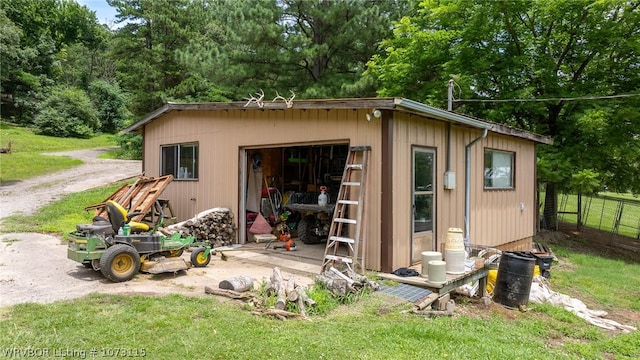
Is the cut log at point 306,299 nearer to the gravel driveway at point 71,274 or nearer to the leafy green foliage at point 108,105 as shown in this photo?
the gravel driveway at point 71,274

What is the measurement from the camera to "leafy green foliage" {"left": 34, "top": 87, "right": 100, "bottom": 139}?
92.7 ft

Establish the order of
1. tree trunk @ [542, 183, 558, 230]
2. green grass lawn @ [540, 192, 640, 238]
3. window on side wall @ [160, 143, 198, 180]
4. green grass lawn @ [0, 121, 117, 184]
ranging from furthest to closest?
green grass lawn @ [0, 121, 117, 184], green grass lawn @ [540, 192, 640, 238], tree trunk @ [542, 183, 558, 230], window on side wall @ [160, 143, 198, 180]

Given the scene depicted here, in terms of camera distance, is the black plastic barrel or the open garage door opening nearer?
the black plastic barrel

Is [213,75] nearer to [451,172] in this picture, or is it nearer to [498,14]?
[498,14]

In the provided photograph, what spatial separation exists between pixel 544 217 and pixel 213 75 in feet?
40.7

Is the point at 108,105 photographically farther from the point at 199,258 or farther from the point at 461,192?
the point at 461,192

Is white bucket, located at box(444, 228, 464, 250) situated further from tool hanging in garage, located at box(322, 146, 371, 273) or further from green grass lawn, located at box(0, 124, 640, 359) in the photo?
tool hanging in garage, located at box(322, 146, 371, 273)

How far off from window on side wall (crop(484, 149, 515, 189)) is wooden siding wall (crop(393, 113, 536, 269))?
0.43 ft

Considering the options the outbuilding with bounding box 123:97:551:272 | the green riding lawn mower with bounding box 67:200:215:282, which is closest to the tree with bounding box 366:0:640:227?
the outbuilding with bounding box 123:97:551:272

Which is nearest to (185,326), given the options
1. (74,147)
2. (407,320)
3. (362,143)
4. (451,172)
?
(407,320)

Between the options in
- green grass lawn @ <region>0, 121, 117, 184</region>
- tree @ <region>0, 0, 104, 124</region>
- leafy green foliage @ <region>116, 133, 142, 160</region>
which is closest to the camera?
green grass lawn @ <region>0, 121, 117, 184</region>

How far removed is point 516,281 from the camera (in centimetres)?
557

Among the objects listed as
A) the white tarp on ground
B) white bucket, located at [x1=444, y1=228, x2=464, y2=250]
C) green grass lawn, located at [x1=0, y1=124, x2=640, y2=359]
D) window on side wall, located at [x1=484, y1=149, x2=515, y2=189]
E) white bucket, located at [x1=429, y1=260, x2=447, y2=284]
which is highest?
Answer: window on side wall, located at [x1=484, y1=149, x2=515, y2=189]

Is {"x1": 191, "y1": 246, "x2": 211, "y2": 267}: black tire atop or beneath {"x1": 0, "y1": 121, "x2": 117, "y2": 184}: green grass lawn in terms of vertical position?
beneath
